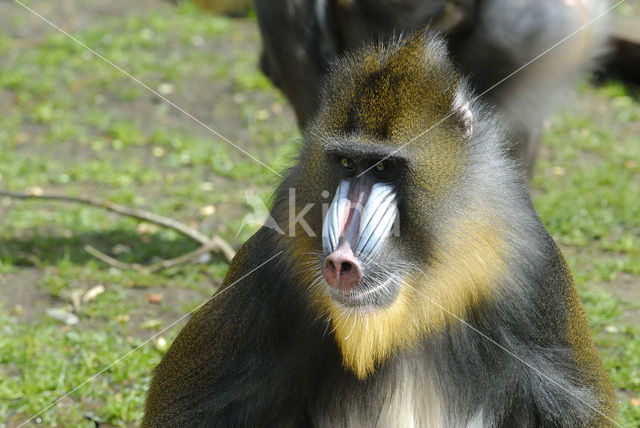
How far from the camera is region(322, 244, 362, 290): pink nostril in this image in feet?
8.18

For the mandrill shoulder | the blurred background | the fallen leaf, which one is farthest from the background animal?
the mandrill shoulder

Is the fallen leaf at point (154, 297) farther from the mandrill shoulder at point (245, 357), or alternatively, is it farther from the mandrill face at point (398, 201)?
the mandrill face at point (398, 201)

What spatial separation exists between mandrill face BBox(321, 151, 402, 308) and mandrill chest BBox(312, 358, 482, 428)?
1.63ft

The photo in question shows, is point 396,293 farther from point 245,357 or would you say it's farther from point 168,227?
point 168,227

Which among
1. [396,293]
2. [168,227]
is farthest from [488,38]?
[396,293]

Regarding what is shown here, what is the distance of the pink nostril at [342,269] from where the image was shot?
2.49 m

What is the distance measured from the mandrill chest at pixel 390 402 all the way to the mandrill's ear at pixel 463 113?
0.79m

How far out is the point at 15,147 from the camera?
746 centimetres

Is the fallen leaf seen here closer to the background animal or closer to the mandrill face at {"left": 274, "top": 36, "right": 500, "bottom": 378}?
the background animal

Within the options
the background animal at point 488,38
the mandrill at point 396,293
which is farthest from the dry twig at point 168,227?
the mandrill at point 396,293

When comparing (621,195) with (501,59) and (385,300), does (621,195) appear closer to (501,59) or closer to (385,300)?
(501,59)

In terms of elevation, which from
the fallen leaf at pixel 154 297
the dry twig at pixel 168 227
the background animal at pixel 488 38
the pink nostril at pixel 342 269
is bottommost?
the fallen leaf at pixel 154 297

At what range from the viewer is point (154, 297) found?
17.5 ft

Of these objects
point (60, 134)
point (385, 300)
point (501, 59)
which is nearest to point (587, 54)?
point (501, 59)
